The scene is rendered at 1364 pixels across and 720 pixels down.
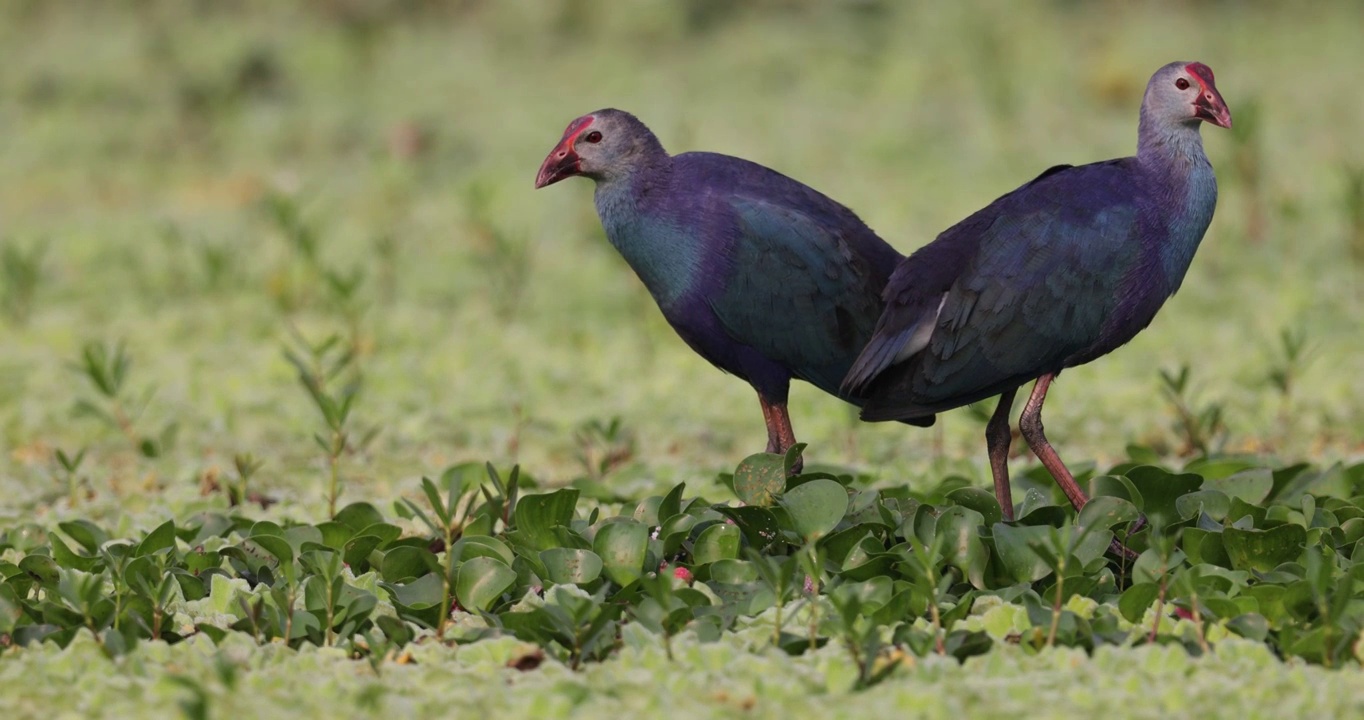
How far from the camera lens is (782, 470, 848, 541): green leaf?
351cm

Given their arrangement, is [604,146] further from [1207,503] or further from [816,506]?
[1207,503]

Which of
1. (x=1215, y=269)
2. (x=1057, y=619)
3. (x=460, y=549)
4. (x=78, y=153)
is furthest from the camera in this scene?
(x=78, y=153)

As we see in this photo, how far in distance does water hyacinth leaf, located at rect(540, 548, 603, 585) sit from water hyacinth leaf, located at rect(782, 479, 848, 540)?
429 mm

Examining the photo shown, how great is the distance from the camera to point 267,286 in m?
7.86

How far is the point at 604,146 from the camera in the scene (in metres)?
4.14

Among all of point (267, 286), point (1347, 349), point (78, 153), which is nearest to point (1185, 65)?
point (1347, 349)

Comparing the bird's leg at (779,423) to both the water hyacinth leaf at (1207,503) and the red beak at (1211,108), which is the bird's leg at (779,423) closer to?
the water hyacinth leaf at (1207,503)

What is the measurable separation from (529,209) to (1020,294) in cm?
593

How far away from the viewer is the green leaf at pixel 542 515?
3779 millimetres

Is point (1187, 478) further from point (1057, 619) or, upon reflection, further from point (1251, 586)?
point (1057, 619)

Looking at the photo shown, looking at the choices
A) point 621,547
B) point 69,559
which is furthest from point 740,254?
point 69,559

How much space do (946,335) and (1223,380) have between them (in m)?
2.84

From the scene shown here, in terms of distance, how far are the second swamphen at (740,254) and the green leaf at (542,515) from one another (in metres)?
0.58

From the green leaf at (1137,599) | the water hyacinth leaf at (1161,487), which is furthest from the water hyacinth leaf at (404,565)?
the water hyacinth leaf at (1161,487)
